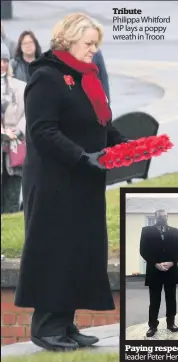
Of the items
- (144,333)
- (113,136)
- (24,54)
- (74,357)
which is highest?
(24,54)

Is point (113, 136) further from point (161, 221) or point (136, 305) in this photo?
point (136, 305)

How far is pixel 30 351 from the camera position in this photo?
4988 mm

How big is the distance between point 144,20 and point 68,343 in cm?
178

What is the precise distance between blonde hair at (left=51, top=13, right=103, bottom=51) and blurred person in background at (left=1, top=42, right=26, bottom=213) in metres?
0.29

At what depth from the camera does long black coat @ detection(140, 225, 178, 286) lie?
490cm

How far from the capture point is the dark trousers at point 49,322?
496 cm

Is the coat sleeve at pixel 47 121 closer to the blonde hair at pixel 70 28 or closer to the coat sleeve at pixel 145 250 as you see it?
the blonde hair at pixel 70 28

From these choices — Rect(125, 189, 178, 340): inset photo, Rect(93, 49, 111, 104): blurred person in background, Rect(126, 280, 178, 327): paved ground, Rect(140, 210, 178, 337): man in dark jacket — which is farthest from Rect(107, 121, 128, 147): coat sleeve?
Rect(126, 280, 178, 327): paved ground

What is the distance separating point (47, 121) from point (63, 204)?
45 centimetres

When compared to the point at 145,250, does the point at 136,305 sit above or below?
below

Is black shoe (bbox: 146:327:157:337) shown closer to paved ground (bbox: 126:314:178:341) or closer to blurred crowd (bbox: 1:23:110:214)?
paved ground (bbox: 126:314:178:341)

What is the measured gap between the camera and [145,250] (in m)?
4.90

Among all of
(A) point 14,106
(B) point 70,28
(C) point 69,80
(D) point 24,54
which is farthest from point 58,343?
(B) point 70,28

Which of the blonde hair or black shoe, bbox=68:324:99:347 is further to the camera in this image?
black shoe, bbox=68:324:99:347
